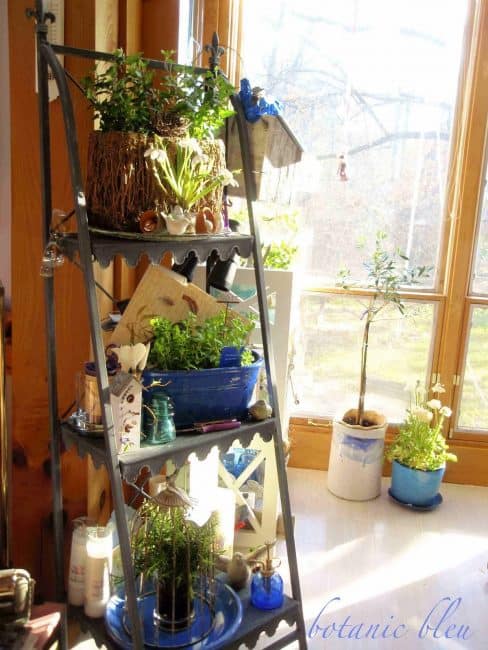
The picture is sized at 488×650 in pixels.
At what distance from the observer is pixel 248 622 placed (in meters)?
1.70

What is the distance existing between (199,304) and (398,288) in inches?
61.0

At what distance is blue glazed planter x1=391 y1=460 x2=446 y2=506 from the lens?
281cm

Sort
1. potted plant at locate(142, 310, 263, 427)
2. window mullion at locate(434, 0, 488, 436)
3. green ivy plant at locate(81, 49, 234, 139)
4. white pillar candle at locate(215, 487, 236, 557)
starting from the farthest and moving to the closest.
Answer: window mullion at locate(434, 0, 488, 436) → white pillar candle at locate(215, 487, 236, 557) → potted plant at locate(142, 310, 263, 427) → green ivy plant at locate(81, 49, 234, 139)

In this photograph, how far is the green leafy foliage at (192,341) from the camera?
5.15ft

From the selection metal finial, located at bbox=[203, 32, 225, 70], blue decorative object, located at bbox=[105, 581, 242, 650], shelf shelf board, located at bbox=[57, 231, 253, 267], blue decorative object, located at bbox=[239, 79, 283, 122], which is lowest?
blue decorative object, located at bbox=[105, 581, 242, 650]

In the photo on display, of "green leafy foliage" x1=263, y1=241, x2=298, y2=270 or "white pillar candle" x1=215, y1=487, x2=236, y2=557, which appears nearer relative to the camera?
"white pillar candle" x1=215, y1=487, x2=236, y2=557

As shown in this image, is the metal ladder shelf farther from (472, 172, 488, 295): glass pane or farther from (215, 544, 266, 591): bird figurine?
(472, 172, 488, 295): glass pane

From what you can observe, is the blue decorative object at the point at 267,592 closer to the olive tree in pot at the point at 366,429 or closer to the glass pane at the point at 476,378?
the olive tree in pot at the point at 366,429

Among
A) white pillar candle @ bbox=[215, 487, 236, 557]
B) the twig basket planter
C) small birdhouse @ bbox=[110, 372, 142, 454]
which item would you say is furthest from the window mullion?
small birdhouse @ bbox=[110, 372, 142, 454]

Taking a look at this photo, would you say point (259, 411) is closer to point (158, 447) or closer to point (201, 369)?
point (201, 369)

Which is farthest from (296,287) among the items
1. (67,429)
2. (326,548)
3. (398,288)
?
(67,429)

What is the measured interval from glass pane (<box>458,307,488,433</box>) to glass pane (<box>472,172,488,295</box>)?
3.8 inches

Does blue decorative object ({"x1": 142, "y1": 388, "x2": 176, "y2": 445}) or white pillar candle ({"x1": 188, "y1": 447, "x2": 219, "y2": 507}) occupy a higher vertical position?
blue decorative object ({"x1": 142, "y1": 388, "x2": 176, "y2": 445})

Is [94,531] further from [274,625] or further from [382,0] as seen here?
[382,0]
